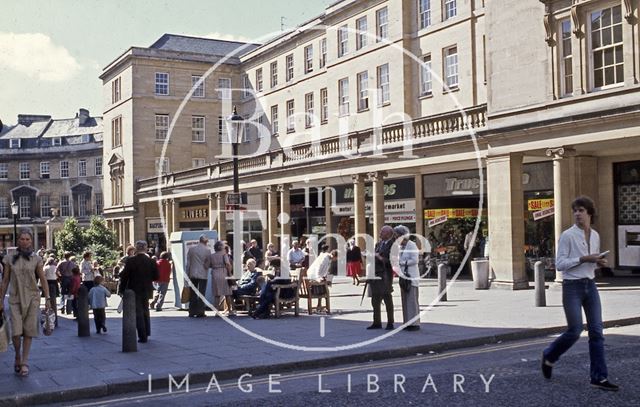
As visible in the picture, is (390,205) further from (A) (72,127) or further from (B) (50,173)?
(A) (72,127)

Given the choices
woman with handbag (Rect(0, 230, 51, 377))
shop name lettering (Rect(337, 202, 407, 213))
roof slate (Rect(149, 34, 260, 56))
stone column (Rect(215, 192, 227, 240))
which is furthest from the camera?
roof slate (Rect(149, 34, 260, 56))

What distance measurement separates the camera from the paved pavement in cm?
933

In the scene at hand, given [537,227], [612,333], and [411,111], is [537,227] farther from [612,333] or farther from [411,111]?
[612,333]

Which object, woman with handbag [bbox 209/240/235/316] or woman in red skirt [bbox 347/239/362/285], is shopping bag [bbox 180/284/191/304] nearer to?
woman with handbag [bbox 209/240/235/316]

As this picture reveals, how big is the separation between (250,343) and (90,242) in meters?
30.2

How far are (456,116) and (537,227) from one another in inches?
207

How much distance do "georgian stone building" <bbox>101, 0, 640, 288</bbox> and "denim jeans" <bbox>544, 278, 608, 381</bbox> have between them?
1188 cm

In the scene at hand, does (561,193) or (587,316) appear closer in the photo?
(587,316)

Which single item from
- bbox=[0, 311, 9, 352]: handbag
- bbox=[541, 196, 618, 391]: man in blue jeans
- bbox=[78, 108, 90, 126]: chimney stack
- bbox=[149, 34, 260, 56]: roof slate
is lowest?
bbox=[0, 311, 9, 352]: handbag

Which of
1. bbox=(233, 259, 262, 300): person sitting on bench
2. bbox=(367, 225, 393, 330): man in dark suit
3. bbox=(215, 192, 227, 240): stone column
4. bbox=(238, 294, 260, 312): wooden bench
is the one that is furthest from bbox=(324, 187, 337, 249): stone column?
bbox=(367, 225, 393, 330): man in dark suit

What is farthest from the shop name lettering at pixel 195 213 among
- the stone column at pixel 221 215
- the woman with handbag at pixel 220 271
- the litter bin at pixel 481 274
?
A: the woman with handbag at pixel 220 271

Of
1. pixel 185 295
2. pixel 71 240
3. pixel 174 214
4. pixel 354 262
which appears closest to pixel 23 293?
pixel 185 295

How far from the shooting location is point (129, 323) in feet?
38.3

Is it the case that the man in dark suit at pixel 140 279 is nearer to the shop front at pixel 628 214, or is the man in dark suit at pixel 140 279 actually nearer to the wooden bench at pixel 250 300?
the wooden bench at pixel 250 300
